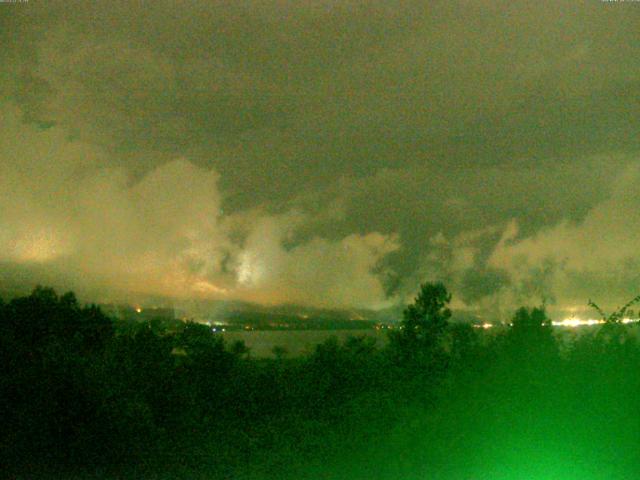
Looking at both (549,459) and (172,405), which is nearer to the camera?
(549,459)

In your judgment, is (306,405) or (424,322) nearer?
(306,405)

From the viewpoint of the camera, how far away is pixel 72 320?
48.4 ft

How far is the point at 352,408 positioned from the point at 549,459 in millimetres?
4042

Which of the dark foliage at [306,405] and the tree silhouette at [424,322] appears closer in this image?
the dark foliage at [306,405]

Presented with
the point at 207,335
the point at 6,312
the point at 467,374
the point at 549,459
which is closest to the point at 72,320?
the point at 6,312

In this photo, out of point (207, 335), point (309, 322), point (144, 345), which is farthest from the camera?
point (309, 322)

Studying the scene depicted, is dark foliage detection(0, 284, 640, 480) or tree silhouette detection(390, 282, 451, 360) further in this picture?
tree silhouette detection(390, 282, 451, 360)

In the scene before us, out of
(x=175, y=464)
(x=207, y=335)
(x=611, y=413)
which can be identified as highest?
(x=207, y=335)

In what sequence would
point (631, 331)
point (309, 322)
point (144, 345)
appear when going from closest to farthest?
point (631, 331) < point (144, 345) < point (309, 322)

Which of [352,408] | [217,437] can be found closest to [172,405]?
[217,437]

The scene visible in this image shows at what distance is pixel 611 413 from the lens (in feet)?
34.3

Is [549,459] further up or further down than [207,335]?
further down

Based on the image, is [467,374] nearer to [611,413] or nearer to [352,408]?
[352,408]

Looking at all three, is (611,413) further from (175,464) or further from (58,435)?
(58,435)
